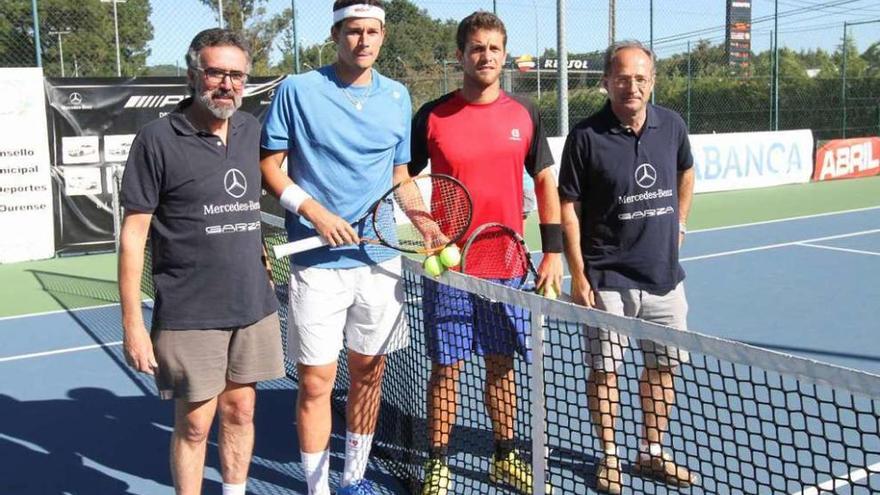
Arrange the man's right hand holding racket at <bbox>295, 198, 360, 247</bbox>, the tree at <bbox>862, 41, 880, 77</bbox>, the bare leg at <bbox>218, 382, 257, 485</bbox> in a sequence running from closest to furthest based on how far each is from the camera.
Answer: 1. the man's right hand holding racket at <bbox>295, 198, 360, 247</bbox>
2. the bare leg at <bbox>218, 382, 257, 485</bbox>
3. the tree at <bbox>862, 41, 880, 77</bbox>

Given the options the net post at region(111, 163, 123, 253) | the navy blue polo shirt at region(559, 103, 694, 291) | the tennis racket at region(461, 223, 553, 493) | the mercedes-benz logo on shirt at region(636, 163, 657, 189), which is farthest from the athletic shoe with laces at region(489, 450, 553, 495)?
the net post at region(111, 163, 123, 253)

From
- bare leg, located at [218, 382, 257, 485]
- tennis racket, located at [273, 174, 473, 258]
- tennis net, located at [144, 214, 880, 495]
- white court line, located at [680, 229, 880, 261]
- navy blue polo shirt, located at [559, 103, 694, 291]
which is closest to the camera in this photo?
tennis net, located at [144, 214, 880, 495]

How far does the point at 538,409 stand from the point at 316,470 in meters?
1.00

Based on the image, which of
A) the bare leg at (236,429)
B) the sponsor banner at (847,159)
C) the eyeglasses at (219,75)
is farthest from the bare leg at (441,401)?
the sponsor banner at (847,159)

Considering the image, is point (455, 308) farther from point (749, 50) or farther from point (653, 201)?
point (749, 50)

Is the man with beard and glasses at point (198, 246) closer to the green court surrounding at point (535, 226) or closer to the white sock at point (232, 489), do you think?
the white sock at point (232, 489)

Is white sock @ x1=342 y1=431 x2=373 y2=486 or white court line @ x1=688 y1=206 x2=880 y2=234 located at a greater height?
white court line @ x1=688 y1=206 x2=880 y2=234

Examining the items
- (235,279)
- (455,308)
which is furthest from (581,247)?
(235,279)

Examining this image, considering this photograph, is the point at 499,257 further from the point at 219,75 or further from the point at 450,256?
the point at 219,75

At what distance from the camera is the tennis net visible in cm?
266

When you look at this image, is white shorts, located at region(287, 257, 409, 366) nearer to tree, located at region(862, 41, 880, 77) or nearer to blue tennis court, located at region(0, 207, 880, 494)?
blue tennis court, located at region(0, 207, 880, 494)

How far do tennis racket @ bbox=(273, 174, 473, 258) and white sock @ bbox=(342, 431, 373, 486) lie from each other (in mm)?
782

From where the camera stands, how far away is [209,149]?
301 centimetres

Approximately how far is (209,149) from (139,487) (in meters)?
1.79
